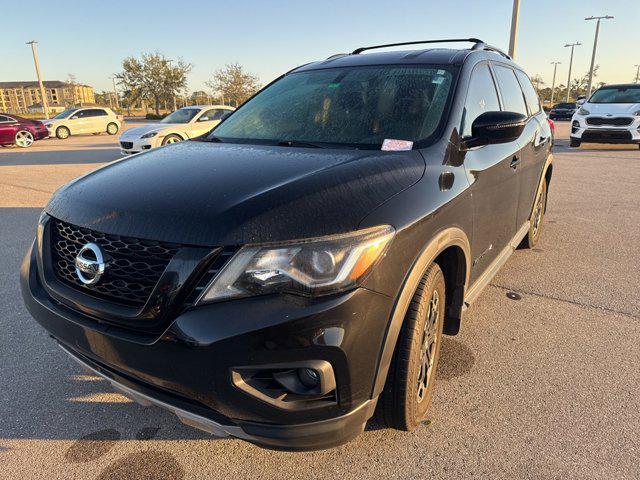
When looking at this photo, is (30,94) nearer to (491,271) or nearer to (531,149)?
(531,149)

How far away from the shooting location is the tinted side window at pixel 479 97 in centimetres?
254

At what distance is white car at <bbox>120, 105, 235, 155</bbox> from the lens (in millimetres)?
11367

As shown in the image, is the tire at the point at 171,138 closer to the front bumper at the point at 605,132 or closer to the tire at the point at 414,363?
the tire at the point at 414,363

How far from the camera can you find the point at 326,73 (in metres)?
3.15

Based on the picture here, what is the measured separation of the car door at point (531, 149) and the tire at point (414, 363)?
5.62 feet

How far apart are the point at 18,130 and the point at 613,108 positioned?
20.3m

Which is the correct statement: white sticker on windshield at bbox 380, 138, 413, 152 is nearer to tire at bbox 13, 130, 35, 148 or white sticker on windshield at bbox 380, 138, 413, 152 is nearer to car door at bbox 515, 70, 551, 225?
car door at bbox 515, 70, 551, 225

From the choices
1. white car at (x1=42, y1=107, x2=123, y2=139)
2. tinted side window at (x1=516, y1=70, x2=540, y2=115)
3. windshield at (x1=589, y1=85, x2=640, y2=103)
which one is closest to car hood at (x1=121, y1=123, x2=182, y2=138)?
tinted side window at (x1=516, y1=70, x2=540, y2=115)

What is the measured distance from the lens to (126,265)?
170 cm

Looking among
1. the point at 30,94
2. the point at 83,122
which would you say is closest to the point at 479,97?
the point at 83,122

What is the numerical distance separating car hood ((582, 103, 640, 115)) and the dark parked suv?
13.3m

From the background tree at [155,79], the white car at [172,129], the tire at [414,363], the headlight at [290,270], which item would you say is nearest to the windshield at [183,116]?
the white car at [172,129]

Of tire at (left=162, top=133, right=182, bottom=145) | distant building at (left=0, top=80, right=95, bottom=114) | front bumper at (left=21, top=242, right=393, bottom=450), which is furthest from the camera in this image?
distant building at (left=0, top=80, right=95, bottom=114)

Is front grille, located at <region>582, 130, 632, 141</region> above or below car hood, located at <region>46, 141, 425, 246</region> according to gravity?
below
